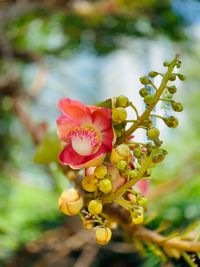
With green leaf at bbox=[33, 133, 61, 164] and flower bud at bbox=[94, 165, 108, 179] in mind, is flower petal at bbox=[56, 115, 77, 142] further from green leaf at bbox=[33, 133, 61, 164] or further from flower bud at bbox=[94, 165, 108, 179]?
green leaf at bbox=[33, 133, 61, 164]

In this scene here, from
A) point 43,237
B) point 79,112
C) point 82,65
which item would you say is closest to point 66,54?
point 82,65

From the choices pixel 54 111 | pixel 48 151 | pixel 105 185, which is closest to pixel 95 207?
pixel 105 185

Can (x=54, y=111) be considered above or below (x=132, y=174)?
above

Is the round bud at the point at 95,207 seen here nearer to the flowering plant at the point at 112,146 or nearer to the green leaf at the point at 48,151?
the flowering plant at the point at 112,146

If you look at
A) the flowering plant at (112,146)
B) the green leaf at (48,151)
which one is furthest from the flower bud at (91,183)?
the green leaf at (48,151)

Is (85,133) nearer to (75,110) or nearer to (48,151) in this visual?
(75,110)
